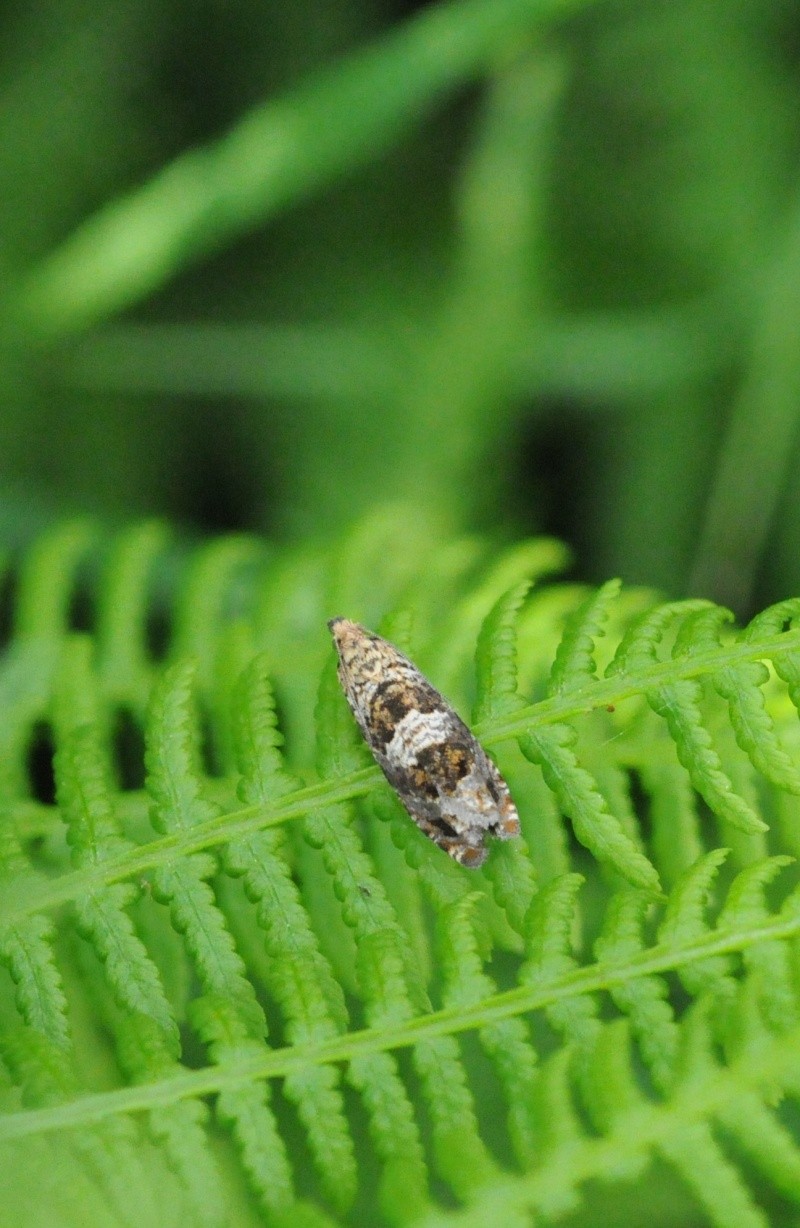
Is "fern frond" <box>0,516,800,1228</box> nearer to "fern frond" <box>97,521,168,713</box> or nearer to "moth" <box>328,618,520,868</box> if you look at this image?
"moth" <box>328,618,520,868</box>

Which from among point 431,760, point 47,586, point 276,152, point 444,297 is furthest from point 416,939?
point 444,297

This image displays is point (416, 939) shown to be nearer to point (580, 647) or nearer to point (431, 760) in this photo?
point (431, 760)

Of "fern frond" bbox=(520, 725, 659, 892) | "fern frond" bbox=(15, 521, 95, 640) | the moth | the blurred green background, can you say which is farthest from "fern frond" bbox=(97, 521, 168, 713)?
"fern frond" bbox=(520, 725, 659, 892)

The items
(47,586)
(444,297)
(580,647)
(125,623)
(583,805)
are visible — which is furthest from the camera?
(444,297)

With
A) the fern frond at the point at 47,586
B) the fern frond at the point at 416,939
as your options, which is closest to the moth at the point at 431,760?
the fern frond at the point at 416,939

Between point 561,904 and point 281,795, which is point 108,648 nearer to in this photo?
point 281,795

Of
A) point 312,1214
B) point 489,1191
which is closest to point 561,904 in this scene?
point 489,1191

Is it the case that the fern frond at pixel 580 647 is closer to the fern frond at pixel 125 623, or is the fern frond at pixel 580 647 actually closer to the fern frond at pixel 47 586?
the fern frond at pixel 125 623
